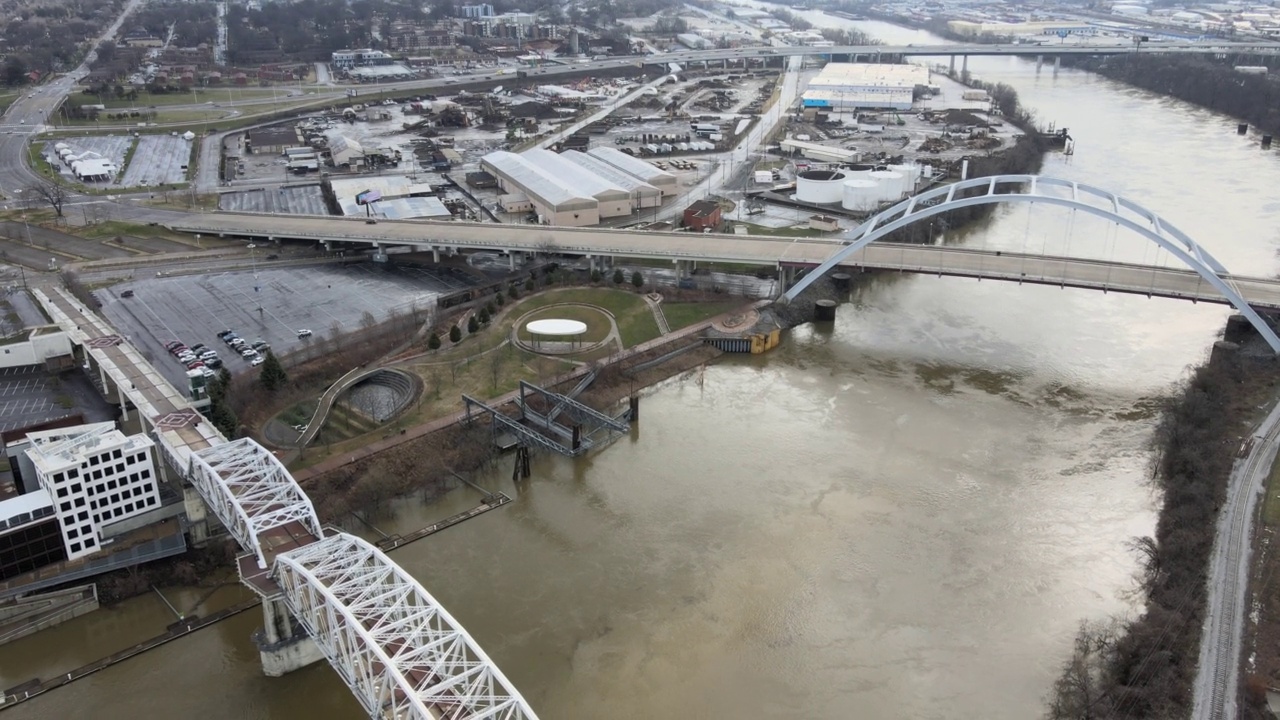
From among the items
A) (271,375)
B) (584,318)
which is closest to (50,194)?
(271,375)

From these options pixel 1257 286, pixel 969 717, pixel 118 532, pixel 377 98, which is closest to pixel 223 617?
pixel 118 532

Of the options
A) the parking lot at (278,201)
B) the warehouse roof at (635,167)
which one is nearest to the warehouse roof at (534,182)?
the warehouse roof at (635,167)

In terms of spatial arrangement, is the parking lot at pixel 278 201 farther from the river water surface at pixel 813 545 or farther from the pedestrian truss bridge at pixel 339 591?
the pedestrian truss bridge at pixel 339 591

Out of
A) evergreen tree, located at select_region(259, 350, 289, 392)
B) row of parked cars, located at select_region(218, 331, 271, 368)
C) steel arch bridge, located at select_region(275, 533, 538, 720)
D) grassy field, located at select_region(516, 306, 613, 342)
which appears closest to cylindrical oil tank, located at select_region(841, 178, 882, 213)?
grassy field, located at select_region(516, 306, 613, 342)

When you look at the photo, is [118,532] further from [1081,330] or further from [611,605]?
[1081,330]

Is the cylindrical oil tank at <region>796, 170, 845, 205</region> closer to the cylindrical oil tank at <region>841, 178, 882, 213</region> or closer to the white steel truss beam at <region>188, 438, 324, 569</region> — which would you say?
the cylindrical oil tank at <region>841, 178, 882, 213</region>
